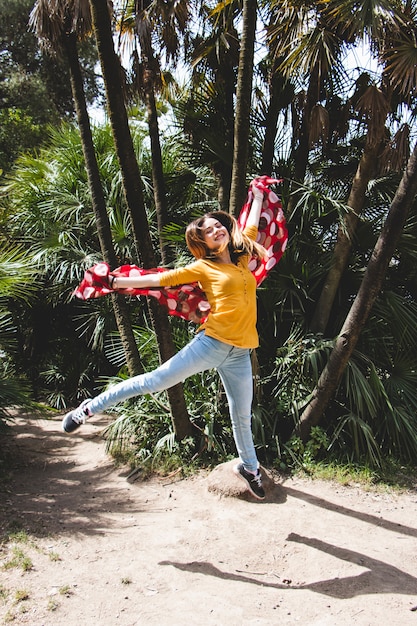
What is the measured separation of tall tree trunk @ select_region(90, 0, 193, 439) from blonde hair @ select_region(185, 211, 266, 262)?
1145 millimetres

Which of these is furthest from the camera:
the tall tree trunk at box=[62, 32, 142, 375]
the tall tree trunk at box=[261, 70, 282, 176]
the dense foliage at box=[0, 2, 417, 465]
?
the tall tree trunk at box=[261, 70, 282, 176]

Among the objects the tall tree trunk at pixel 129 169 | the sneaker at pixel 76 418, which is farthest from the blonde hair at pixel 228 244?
the sneaker at pixel 76 418

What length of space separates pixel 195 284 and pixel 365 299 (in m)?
1.85

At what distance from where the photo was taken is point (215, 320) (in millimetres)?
3920

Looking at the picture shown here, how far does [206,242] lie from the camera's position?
4051 mm

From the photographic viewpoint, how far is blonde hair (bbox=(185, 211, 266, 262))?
4.08m

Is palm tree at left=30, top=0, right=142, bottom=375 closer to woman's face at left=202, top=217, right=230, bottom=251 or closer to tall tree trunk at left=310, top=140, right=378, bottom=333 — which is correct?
tall tree trunk at left=310, top=140, right=378, bottom=333

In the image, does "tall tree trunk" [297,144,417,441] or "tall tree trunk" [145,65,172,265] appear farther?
"tall tree trunk" [145,65,172,265]

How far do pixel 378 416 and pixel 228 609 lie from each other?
318 centimetres

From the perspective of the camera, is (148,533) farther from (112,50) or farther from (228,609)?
(112,50)

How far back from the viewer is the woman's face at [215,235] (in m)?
4.00

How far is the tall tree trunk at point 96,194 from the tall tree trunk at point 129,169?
1.03 metres

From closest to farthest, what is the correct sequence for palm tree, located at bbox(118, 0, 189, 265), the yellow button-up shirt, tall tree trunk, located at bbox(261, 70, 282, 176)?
the yellow button-up shirt
palm tree, located at bbox(118, 0, 189, 265)
tall tree trunk, located at bbox(261, 70, 282, 176)

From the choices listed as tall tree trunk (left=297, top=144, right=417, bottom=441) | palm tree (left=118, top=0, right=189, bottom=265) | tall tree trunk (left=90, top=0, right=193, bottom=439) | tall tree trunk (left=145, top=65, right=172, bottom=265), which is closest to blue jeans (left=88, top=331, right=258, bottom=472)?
tall tree trunk (left=90, top=0, right=193, bottom=439)
